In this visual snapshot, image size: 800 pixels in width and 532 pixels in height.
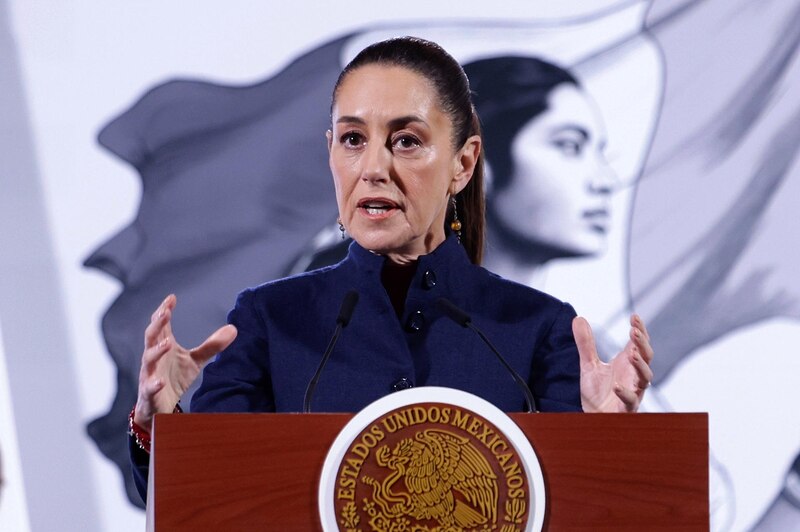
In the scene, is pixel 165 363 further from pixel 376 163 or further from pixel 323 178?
pixel 323 178

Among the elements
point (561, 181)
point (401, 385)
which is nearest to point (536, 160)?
point (561, 181)

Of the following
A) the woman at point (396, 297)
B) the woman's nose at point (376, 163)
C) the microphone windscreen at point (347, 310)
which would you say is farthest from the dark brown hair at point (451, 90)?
the microphone windscreen at point (347, 310)

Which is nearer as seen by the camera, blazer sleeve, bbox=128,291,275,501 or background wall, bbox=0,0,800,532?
blazer sleeve, bbox=128,291,275,501

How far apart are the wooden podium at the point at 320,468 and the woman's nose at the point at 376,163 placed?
820 mm

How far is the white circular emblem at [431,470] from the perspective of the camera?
4.38ft

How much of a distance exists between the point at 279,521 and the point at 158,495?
142 millimetres

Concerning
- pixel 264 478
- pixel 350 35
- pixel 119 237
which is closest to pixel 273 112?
pixel 350 35

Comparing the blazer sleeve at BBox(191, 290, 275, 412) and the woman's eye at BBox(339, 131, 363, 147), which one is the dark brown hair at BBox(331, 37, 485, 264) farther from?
the blazer sleeve at BBox(191, 290, 275, 412)

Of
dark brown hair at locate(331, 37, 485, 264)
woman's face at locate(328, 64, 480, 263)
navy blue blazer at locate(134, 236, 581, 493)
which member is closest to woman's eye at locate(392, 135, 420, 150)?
woman's face at locate(328, 64, 480, 263)

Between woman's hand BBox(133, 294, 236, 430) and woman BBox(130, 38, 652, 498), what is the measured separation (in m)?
0.29

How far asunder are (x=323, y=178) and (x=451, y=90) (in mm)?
820

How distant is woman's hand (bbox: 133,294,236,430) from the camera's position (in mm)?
1631

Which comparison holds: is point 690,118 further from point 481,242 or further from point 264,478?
point 264,478

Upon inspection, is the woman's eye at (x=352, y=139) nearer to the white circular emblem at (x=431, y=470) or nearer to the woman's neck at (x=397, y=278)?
the woman's neck at (x=397, y=278)
